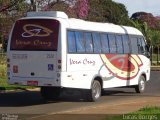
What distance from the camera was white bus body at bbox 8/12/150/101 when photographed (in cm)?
1875

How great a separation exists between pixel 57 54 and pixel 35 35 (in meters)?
1.17

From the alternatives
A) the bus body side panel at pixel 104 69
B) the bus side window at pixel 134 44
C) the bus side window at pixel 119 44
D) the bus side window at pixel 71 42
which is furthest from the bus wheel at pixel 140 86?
the bus side window at pixel 71 42

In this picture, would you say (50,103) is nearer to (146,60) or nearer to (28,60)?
(28,60)

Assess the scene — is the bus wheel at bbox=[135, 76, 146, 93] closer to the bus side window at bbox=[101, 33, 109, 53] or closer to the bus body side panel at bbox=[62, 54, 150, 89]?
the bus body side panel at bbox=[62, 54, 150, 89]

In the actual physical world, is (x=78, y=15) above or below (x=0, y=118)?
above

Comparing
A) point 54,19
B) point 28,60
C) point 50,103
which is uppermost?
point 54,19

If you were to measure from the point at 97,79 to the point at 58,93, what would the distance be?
161 cm

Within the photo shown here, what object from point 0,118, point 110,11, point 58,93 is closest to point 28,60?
point 58,93

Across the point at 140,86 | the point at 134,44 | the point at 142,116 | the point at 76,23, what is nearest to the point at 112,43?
the point at 134,44

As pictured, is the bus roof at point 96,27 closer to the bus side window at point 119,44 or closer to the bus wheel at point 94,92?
the bus side window at point 119,44

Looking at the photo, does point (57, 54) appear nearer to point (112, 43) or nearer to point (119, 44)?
point (112, 43)

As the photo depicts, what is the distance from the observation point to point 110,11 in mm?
77250

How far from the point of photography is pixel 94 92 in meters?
20.5

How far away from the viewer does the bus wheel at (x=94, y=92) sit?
20266mm
